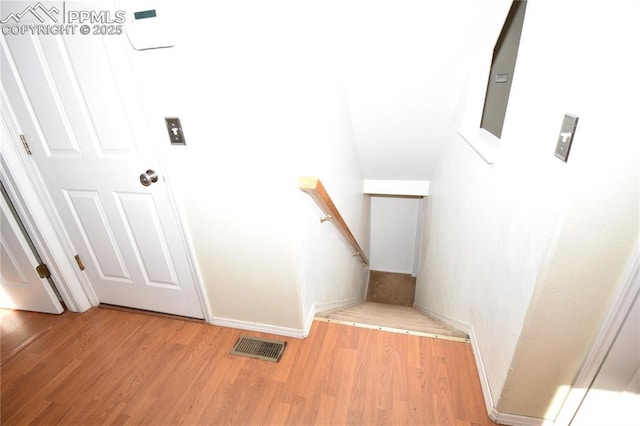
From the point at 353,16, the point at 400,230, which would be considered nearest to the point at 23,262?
the point at 353,16

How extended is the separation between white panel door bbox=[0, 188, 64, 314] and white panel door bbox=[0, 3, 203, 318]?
252 millimetres

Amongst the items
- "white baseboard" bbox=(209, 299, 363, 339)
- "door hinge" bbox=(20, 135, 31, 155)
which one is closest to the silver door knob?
"door hinge" bbox=(20, 135, 31, 155)

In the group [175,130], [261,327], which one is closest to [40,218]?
[175,130]

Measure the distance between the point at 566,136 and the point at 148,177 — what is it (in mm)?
1647

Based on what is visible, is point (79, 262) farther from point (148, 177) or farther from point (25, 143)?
point (148, 177)

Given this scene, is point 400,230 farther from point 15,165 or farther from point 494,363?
point 15,165

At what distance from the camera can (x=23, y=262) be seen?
5.90 feet

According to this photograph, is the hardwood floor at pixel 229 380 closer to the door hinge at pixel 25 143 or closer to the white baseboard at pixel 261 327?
the white baseboard at pixel 261 327

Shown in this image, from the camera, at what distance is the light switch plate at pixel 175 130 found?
1268 mm

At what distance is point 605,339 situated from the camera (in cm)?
97

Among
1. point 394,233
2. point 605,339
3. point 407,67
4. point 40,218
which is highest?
point 407,67

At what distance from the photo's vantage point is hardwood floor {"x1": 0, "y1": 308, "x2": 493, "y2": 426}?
1.35 meters

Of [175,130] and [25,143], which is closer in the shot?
[175,130]

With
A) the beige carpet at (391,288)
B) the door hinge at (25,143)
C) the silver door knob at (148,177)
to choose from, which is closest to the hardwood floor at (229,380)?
the silver door knob at (148,177)
